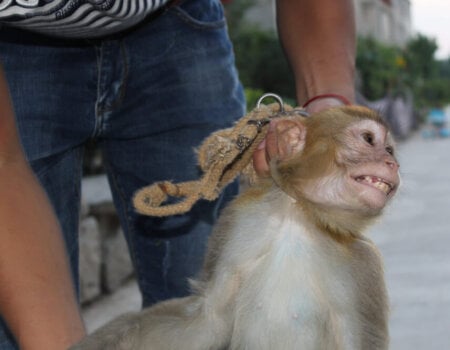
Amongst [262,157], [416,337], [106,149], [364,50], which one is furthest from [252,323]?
[364,50]

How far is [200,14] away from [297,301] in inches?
34.2

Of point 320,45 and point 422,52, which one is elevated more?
point 320,45

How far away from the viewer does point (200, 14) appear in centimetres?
213

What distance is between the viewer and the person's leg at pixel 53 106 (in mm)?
1906

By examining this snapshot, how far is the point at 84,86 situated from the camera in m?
2.00

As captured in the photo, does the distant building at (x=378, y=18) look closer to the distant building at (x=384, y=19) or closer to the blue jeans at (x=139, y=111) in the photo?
the distant building at (x=384, y=19)

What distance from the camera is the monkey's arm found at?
1.42m

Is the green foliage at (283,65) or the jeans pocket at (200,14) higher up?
the jeans pocket at (200,14)

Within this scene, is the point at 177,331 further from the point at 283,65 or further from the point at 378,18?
the point at 378,18

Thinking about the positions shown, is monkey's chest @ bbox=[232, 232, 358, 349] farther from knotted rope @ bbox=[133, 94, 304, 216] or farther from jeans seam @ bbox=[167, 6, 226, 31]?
jeans seam @ bbox=[167, 6, 226, 31]

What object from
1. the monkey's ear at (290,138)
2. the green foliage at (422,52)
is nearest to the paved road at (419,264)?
the monkey's ear at (290,138)

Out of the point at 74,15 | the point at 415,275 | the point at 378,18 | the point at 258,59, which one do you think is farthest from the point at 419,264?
the point at 378,18

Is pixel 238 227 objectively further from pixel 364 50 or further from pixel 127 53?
pixel 364 50

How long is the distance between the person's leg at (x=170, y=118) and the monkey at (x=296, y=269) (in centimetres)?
47
